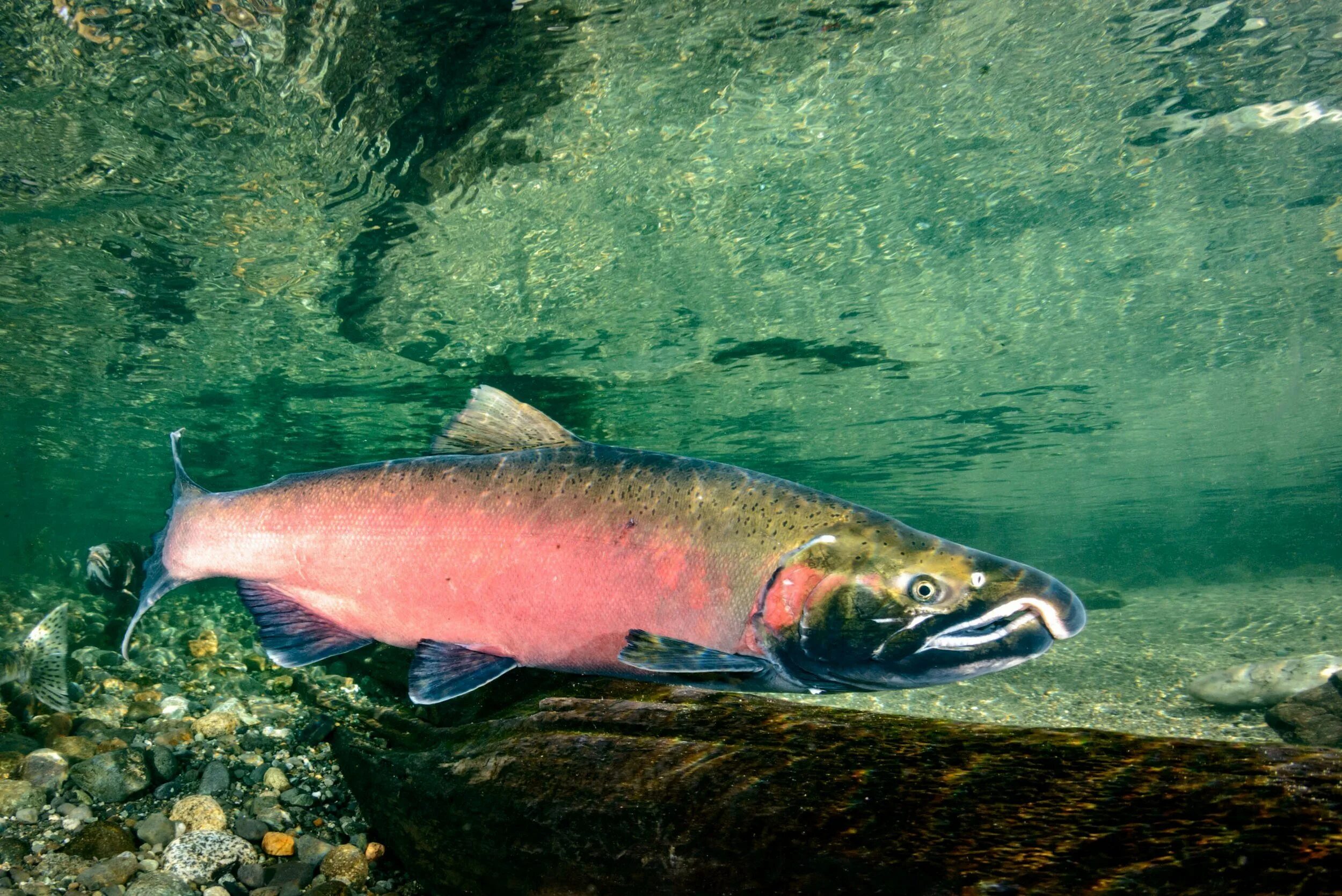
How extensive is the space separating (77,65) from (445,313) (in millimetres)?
7879

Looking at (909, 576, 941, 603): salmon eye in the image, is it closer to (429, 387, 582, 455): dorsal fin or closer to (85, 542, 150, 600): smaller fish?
(429, 387, 582, 455): dorsal fin

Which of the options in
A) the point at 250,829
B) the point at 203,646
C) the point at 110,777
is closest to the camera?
the point at 250,829

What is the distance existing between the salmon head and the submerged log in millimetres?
216

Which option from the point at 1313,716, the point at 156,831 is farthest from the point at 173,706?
the point at 1313,716

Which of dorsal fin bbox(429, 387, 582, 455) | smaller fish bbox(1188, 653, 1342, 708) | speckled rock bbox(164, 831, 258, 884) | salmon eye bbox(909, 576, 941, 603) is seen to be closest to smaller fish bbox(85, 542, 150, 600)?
speckled rock bbox(164, 831, 258, 884)

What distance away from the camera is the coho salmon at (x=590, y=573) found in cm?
229

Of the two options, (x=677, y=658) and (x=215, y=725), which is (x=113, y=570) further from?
(x=677, y=658)

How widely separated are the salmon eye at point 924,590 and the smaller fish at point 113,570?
474 inches

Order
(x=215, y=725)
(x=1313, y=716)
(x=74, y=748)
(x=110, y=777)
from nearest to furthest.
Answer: (x=110, y=777) → (x=74, y=748) → (x=215, y=725) → (x=1313, y=716)

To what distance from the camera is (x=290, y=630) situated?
2.91 meters

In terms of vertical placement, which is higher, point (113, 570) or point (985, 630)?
point (985, 630)

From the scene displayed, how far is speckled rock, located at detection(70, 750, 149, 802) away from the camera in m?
3.60

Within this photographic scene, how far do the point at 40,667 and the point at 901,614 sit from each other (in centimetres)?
711

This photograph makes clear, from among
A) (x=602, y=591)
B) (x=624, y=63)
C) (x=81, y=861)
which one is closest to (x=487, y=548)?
(x=602, y=591)
